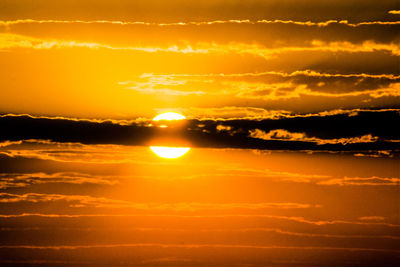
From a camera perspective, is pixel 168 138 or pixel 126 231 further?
pixel 126 231

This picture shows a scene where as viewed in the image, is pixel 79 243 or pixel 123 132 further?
pixel 79 243

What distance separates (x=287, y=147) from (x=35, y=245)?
4.58 m

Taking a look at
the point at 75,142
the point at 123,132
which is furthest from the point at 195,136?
the point at 75,142

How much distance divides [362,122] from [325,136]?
497mm

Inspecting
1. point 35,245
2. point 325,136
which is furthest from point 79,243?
point 325,136

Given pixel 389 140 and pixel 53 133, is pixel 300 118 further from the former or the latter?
pixel 53 133

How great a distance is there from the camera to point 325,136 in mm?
7539

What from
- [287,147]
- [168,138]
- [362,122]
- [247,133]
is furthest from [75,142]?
[362,122]

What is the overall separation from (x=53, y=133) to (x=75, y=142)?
1.03 ft

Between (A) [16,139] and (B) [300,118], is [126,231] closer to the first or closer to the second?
(A) [16,139]

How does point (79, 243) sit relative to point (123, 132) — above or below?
below

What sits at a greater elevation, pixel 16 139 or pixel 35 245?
pixel 16 139

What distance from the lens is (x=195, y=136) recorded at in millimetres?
7543

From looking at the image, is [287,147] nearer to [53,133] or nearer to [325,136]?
[325,136]
